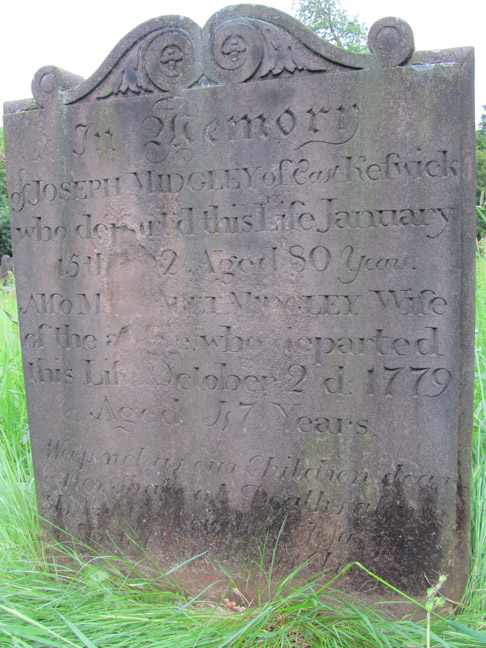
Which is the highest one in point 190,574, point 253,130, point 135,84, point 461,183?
point 135,84

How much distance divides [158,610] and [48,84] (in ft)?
8.22

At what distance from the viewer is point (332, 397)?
2.35 m

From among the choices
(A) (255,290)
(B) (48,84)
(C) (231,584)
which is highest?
(B) (48,84)

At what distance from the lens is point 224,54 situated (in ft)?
7.49

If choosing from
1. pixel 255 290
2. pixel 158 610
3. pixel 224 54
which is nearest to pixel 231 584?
pixel 158 610

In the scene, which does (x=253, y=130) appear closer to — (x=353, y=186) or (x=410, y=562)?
(x=353, y=186)

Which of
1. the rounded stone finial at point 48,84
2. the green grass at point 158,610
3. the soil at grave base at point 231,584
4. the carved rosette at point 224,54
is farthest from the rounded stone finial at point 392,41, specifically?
the soil at grave base at point 231,584

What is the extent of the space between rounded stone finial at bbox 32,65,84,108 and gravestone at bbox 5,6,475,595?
1cm

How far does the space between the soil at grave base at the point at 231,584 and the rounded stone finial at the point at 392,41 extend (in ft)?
7.44

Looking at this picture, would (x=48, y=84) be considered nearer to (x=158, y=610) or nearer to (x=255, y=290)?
(x=255, y=290)

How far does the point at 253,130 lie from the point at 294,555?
2.00 metres

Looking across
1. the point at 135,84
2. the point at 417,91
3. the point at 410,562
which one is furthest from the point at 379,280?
the point at 135,84

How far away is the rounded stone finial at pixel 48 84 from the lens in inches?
98.0

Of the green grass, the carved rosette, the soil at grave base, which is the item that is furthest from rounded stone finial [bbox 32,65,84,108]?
the soil at grave base
